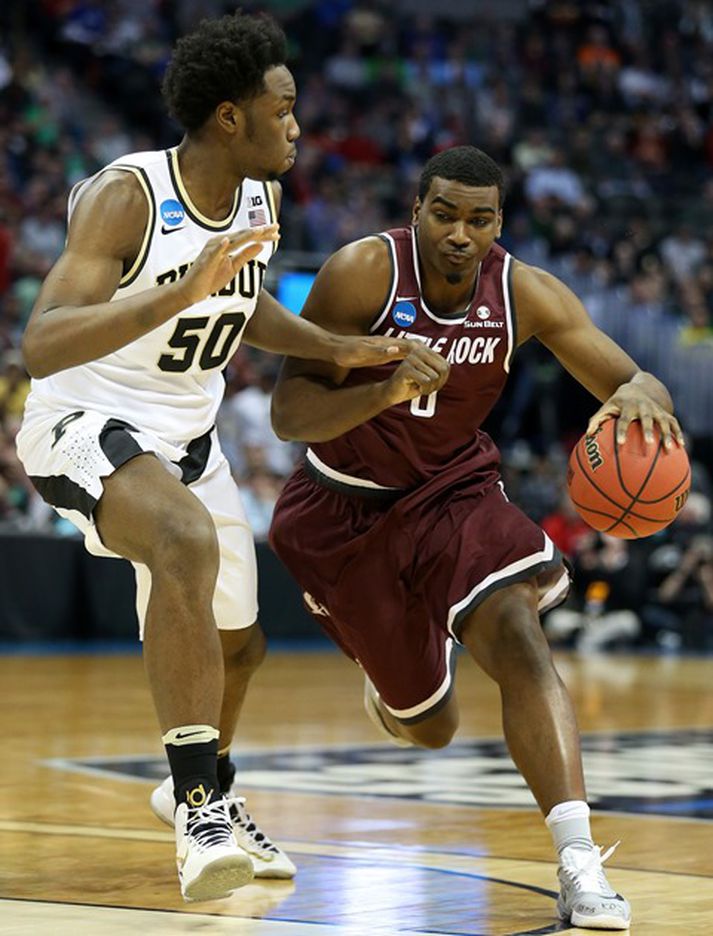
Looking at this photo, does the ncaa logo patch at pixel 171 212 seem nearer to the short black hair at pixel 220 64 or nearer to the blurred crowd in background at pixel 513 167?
the short black hair at pixel 220 64

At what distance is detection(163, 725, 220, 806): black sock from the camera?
4.17 meters

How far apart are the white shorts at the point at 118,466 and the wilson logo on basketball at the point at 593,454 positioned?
952 mm

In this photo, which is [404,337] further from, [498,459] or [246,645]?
[246,645]

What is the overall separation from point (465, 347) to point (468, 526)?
0.51 metres

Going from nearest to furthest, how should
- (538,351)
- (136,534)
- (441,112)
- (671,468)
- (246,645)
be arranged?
(136,534) → (671,468) → (246,645) → (538,351) → (441,112)

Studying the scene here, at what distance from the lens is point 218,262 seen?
411cm

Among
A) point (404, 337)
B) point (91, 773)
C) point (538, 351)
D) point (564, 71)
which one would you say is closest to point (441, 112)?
point (564, 71)

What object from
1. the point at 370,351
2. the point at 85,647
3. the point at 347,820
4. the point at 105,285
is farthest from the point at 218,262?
the point at 85,647

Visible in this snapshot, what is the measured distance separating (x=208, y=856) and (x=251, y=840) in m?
0.96

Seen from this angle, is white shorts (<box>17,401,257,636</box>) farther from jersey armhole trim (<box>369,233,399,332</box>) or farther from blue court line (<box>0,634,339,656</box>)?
blue court line (<box>0,634,339,656</box>)

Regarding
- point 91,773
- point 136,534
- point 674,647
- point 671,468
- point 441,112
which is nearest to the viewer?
point 136,534

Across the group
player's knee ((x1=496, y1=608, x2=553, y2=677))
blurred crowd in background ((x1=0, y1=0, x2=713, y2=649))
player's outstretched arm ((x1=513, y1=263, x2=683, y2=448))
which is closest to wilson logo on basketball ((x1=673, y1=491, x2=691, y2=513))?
player's outstretched arm ((x1=513, y1=263, x2=683, y2=448))

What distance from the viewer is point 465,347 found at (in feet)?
16.7

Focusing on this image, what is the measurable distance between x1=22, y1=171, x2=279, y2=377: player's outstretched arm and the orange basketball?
1.07 meters
